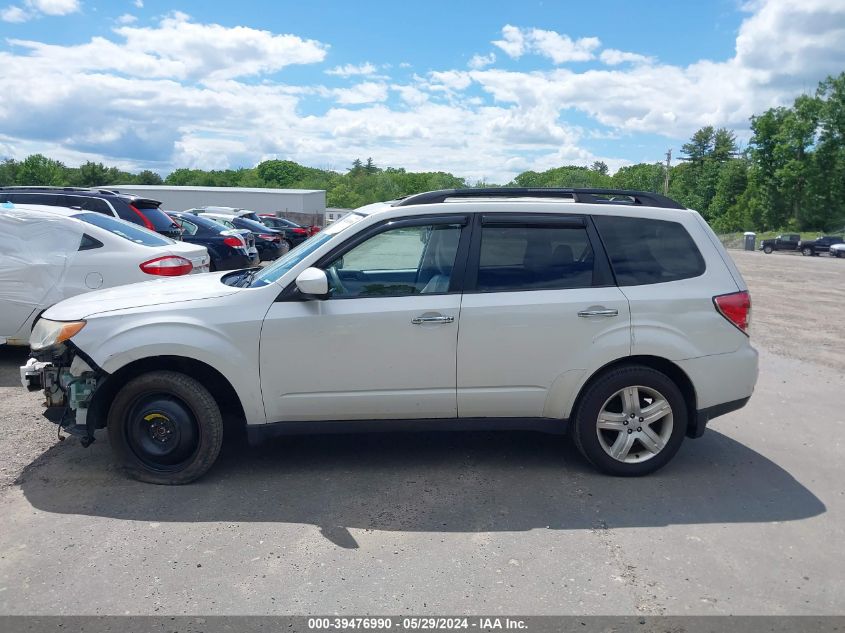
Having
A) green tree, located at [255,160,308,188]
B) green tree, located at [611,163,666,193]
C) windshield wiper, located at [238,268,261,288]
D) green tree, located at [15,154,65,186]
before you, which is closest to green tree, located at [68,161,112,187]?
green tree, located at [15,154,65,186]

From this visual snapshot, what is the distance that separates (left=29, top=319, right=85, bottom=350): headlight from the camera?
450 cm

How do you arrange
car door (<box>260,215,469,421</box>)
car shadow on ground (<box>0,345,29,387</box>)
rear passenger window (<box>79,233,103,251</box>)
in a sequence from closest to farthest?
car door (<box>260,215,469,421</box>), car shadow on ground (<box>0,345,29,387</box>), rear passenger window (<box>79,233,103,251</box>)

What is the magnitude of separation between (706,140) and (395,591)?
122m

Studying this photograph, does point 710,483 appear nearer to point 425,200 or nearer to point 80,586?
point 425,200

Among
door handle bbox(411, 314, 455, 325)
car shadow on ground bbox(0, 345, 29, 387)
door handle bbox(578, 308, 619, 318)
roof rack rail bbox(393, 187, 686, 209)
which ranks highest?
roof rack rail bbox(393, 187, 686, 209)

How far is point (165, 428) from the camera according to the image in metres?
4.61

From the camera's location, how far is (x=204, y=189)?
2288 inches

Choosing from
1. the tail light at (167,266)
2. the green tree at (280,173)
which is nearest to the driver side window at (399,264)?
the tail light at (167,266)

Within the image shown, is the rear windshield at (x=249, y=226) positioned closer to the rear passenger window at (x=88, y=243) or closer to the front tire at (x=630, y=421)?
the rear passenger window at (x=88, y=243)

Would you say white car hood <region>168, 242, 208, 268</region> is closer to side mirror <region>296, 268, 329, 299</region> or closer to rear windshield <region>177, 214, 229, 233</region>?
side mirror <region>296, 268, 329, 299</region>

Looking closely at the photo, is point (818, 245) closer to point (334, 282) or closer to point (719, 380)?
point (719, 380)

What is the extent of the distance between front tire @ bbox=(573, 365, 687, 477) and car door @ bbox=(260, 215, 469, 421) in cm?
94

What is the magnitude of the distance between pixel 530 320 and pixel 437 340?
0.62m

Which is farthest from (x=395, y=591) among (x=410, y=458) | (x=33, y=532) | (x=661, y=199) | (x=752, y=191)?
(x=752, y=191)
